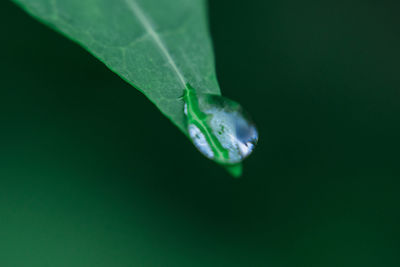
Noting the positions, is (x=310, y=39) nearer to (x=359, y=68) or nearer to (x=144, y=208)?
(x=359, y=68)

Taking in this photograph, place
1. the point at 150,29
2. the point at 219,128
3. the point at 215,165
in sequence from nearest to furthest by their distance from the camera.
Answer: the point at 150,29, the point at 219,128, the point at 215,165

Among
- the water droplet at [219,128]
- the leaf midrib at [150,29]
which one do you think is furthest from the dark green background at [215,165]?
the leaf midrib at [150,29]

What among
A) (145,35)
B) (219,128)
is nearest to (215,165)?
(219,128)

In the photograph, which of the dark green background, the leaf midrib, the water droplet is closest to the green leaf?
the leaf midrib

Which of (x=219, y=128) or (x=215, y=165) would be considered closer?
(x=219, y=128)

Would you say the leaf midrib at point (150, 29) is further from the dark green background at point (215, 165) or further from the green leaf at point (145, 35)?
the dark green background at point (215, 165)

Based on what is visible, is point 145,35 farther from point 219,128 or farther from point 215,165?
point 215,165

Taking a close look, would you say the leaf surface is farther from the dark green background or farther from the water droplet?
the dark green background
